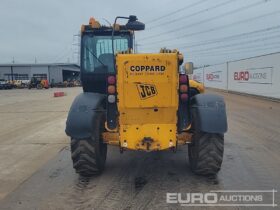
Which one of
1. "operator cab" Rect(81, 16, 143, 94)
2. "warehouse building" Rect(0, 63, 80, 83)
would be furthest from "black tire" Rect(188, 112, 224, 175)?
"warehouse building" Rect(0, 63, 80, 83)

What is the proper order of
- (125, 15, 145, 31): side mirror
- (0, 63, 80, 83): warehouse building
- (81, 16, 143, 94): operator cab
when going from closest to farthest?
(125, 15, 145, 31): side mirror → (81, 16, 143, 94): operator cab → (0, 63, 80, 83): warehouse building

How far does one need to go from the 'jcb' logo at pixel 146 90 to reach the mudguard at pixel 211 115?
0.82m

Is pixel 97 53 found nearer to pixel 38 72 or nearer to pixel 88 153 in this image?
pixel 88 153

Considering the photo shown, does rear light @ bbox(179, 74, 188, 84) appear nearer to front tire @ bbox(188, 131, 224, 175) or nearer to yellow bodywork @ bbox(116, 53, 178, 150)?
yellow bodywork @ bbox(116, 53, 178, 150)

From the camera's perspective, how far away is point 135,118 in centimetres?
626

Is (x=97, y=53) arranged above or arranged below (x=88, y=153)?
above

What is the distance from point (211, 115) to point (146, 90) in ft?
3.69

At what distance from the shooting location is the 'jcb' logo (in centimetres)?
618

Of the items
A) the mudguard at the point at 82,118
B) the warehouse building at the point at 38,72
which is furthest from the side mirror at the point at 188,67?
the warehouse building at the point at 38,72

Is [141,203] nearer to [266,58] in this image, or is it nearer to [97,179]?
[97,179]

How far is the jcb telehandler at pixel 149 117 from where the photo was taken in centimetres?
617

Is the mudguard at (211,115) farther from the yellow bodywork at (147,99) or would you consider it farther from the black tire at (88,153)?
the black tire at (88,153)

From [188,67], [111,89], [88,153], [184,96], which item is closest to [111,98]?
[111,89]

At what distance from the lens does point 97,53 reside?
Answer: 8516 mm
